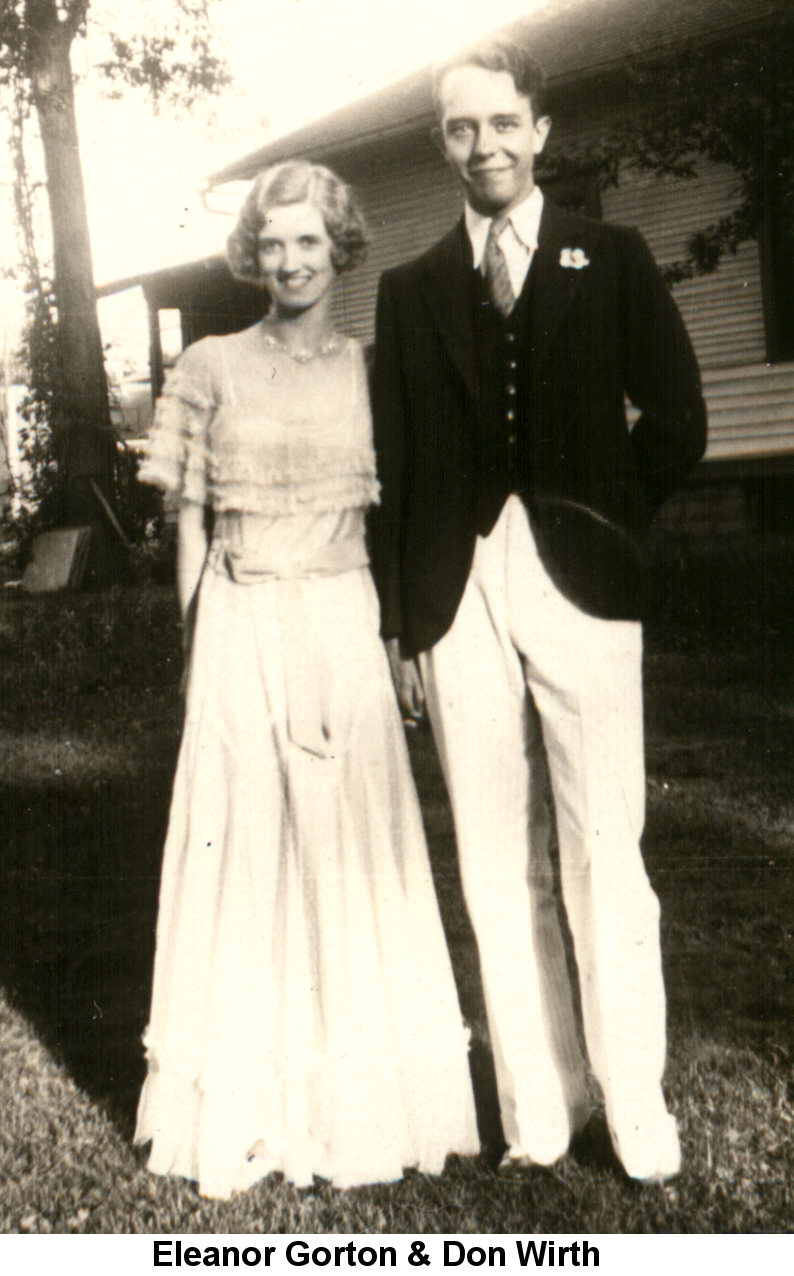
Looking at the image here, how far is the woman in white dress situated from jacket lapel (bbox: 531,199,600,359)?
374 mm

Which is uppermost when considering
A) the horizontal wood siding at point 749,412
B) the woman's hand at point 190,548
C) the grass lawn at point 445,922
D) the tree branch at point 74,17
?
the tree branch at point 74,17

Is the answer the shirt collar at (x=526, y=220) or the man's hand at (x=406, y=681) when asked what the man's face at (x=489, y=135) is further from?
the man's hand at (x=406, y=681)

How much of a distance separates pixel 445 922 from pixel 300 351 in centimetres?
228

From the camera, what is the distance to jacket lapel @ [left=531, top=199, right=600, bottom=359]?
214cm

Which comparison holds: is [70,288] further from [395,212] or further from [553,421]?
[553,421]

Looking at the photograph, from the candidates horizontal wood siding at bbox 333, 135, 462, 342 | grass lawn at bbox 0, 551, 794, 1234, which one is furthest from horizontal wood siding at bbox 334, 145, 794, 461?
grass lawn at bbox 0, 551, 794, 1234

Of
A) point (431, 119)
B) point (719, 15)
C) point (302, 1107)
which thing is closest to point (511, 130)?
point (431, 119)

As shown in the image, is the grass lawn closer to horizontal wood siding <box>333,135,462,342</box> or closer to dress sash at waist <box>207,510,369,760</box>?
dress sash at waist <box>207,510,369,760</box>

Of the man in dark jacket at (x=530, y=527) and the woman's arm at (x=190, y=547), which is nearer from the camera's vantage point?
the man in dark jacket at (x=530, y=527)

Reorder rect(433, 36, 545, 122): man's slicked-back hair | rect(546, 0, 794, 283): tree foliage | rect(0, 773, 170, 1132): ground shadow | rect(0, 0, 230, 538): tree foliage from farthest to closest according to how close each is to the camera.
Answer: rect(0, 773, 170, 1132): ground shadow
rect(0, 0, 230, 538): tree foliage
rect(546, 0, 794, 283): tree foliage
rect(433, 36, 545, 122): man's slicked-back hair

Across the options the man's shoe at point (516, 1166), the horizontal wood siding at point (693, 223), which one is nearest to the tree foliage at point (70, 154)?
the horizontal wood siding at point (693, 223)

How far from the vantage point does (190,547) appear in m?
2.29

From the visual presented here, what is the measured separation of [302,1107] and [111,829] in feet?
8.06

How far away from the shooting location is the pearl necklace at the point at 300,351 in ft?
7.39
